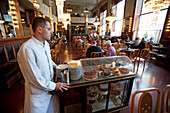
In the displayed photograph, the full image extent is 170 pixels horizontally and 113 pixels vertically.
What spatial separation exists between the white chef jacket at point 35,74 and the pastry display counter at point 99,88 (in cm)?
25

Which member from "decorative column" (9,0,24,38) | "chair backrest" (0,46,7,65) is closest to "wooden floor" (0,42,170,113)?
"chair backrest" (0,46,7,65)

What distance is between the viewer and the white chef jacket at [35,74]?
87 centimetres

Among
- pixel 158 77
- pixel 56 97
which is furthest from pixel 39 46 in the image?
pixel 158 77

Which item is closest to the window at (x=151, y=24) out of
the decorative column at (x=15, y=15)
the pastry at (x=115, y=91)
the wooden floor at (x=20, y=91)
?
the wooden floor at (x=20, y=91)

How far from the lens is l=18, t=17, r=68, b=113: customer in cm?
87

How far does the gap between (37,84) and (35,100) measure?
227mm

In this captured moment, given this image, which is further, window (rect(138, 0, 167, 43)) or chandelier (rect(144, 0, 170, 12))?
window (rect(138, 0, 167, 43))

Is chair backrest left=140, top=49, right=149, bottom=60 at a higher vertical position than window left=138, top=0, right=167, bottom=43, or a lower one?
lower

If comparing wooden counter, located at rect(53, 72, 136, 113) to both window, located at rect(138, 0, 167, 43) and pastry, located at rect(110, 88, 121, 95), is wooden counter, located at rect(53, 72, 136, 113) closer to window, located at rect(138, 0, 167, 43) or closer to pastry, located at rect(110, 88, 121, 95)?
pastry, located at rect(110, 88, 121, 95)

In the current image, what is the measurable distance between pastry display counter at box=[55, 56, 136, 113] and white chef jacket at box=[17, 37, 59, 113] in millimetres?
246

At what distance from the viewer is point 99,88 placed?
1.66 metres

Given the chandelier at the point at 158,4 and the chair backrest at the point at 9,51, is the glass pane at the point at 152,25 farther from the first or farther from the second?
the chair backrest at the point at 9,51

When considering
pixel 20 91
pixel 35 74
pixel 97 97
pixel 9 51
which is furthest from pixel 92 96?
pixel 9 51

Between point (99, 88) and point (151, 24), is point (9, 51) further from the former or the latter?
point (151, 24)
